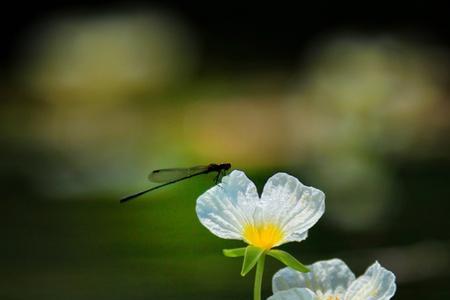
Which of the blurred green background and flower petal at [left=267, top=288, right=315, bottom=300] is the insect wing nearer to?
flower petal at [left=267, top=288, right=315, bottom=300]

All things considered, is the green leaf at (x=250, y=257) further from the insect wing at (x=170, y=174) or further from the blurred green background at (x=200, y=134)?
the blurred green background at (x=200, y=134)

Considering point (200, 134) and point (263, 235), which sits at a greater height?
point (263, 235)

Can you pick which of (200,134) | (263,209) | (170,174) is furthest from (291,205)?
(200,134)

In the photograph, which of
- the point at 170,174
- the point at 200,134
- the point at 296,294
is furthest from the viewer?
the point at 200,134

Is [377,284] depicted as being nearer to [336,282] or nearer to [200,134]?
[336,282]

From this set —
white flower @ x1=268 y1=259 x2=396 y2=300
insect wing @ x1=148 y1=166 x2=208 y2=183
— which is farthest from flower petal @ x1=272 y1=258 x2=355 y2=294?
insect wing @ x1=148 y1=166 x2=208 y2=183

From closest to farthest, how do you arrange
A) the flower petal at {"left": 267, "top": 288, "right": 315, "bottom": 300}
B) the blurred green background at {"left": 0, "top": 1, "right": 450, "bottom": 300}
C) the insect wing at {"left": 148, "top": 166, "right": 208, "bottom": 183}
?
1. the flower petal at {"left": 267, "top": 288, "right": 315, "bottom": 300}
2. the insect wing at {"left": 148, "top": 166, "right": 208, "bottom": 183}
3. the blurred green background at {"left": 0, "top": 1, "right": 450, "bottom": 300}
